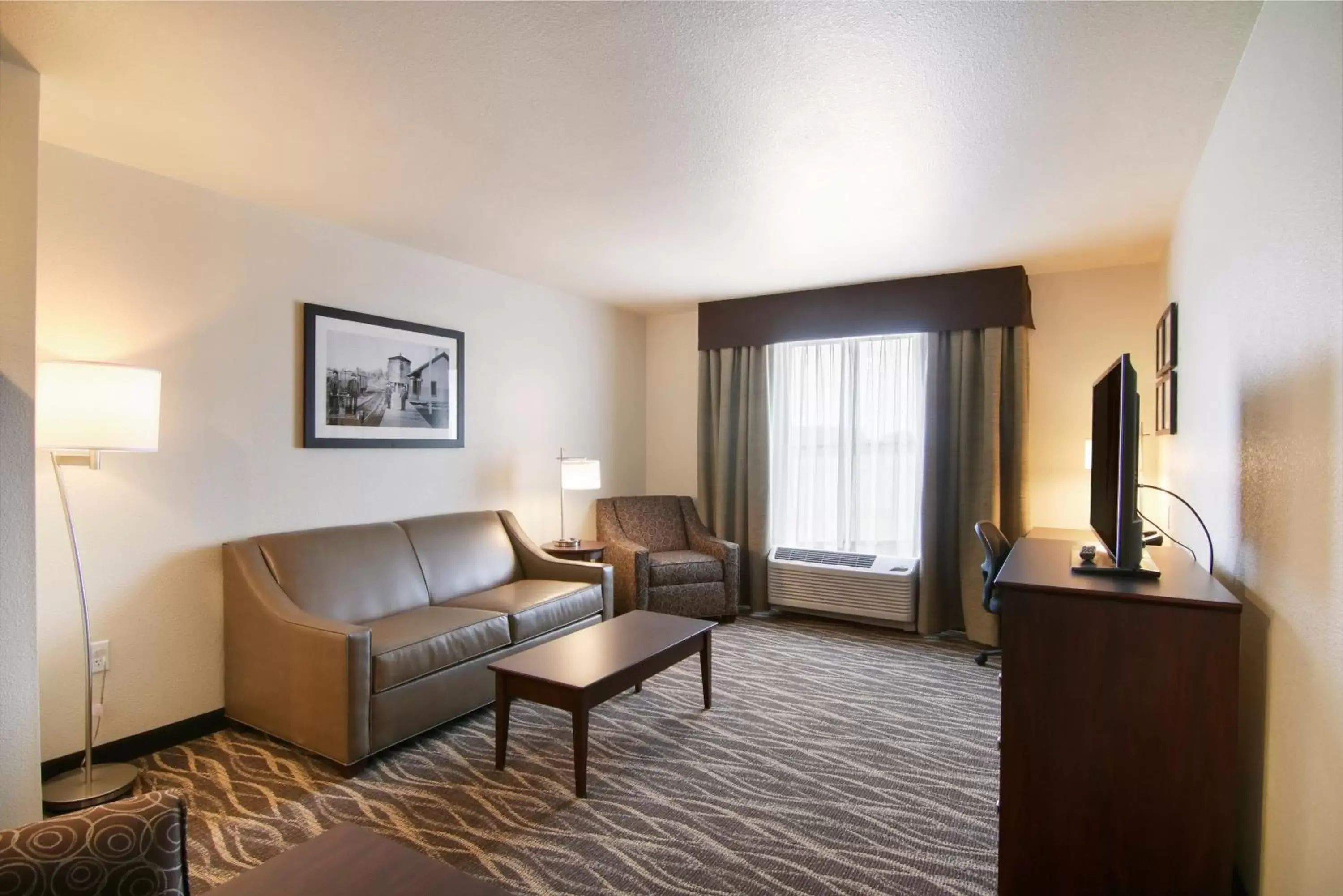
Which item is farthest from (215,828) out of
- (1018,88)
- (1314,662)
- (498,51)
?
(1018,88)

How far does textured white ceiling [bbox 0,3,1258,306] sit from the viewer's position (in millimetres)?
1825

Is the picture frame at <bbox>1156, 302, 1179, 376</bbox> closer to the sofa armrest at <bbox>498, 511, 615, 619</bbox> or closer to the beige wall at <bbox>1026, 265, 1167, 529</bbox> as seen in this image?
the beige wall at <bbox>1026, 265, 1167, 529</bbox>

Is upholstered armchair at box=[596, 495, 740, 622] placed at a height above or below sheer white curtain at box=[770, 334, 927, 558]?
below

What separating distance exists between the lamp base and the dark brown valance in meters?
4.29

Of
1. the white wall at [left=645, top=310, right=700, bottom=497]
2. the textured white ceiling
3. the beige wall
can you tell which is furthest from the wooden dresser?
the white wall at [left=645, top=310, right=700, bottom=497]

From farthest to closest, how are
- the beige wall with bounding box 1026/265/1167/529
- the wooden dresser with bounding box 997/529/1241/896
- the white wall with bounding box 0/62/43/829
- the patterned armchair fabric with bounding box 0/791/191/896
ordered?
the beige wall with bounding box 1026/265/1167/529 → the white wall with bounding box 0/62/43/829 → the wooden dresser with bounding box 997/529/1241/896 → the patterned armchair fabric with bounding box 0/791/191/896

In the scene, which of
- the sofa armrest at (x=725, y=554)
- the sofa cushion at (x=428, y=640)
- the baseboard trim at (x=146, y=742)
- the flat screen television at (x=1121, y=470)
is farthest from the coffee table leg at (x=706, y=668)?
the baseboard trim at (x=146, y=742)

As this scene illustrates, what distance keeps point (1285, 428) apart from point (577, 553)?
369 cm

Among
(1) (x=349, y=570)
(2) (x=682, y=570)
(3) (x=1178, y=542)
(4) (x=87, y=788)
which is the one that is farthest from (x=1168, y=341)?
(4) (x=87, y=788)

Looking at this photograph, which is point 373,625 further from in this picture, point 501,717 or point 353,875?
point 353,875

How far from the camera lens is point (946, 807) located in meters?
2.41

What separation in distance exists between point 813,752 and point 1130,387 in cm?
189

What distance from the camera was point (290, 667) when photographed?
274cm

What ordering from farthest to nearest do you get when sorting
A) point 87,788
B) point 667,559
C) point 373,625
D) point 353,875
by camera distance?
1. point 667,559
2. point 373,625
3. point 87,788
4. point 353,875
